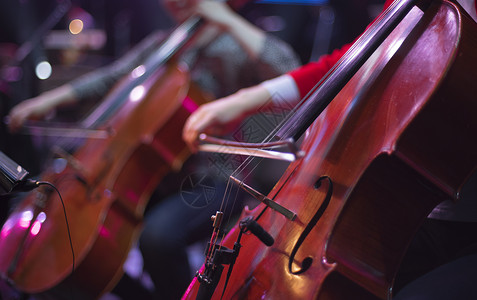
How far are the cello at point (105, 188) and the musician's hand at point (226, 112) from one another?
0.98 feet

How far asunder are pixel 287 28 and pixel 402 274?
5.47 feet

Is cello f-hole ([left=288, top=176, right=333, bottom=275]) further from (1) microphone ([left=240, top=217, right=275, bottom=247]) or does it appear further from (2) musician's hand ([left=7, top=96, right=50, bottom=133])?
(2) musician's hand ([left=7, top=96, right=50, bottom=133])

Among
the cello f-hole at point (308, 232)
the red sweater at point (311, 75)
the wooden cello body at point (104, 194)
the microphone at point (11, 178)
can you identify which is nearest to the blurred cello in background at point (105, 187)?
the wooden cello body at point (104, 194)

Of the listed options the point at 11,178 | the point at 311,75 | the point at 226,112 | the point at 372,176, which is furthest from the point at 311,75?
the point at 11,178

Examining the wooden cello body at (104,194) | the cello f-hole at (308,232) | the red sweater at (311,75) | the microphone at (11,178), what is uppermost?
the red sweater at (311,75)

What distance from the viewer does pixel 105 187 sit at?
1.16 meters

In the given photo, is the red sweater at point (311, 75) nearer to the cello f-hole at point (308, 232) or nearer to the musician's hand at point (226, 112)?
the musician's hand at point (226, 112)

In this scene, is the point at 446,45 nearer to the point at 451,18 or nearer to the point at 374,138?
the point at 451,18

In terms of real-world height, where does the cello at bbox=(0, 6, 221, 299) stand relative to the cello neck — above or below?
below

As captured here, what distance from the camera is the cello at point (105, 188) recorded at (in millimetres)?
947

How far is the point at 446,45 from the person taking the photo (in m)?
0.59

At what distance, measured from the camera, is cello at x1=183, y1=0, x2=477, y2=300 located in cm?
58

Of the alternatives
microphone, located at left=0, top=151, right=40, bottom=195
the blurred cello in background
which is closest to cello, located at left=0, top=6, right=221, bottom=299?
the blurred cello in background

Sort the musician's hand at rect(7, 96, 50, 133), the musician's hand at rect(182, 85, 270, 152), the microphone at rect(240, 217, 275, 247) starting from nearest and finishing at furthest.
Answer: the microphone at rect(240, 217, 275, 247) < the musician's hand at rect(182, 85, 270, 152) < the musician's hand at rect(7, 96, 50, 133)
